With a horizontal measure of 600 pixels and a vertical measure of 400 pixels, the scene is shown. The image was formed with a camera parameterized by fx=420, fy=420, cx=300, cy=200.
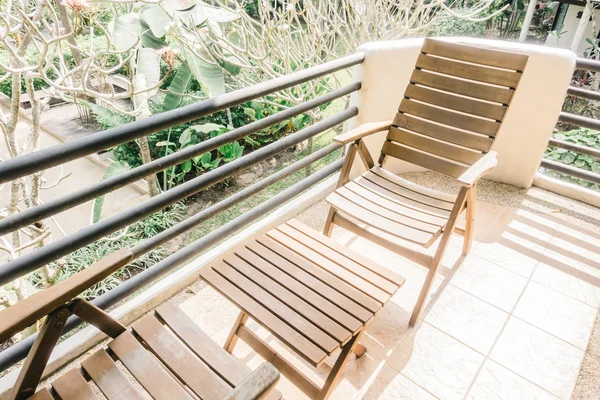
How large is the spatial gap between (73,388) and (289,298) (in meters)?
0.85

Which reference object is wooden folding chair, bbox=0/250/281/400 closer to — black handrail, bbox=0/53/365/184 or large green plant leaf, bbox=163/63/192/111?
black handrail, bbox=0/53/365/184

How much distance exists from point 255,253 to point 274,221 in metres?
0.98

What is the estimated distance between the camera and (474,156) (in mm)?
2650

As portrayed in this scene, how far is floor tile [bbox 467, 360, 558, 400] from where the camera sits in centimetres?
203

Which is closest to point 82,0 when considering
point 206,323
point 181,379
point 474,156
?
point 206,323

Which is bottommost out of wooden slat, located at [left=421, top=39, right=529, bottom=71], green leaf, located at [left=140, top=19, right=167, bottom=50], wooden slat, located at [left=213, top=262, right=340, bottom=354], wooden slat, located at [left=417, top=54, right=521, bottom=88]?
wooden slat, located at [left=213, top=262, right=340, bottom=354]

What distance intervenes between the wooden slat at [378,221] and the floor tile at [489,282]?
64 centimetres

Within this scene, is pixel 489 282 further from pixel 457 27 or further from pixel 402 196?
pixel 457 27

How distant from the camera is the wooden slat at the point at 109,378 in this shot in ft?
4.73

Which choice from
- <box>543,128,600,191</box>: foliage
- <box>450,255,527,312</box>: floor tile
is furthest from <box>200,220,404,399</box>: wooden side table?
<box>543,128,600,191</box>: foliage

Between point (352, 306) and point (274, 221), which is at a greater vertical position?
point (352, 306)

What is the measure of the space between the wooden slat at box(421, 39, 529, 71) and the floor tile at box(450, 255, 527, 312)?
1265mm

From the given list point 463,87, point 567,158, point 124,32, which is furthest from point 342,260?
point 124,32

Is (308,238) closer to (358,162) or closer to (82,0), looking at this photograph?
(358,162)
